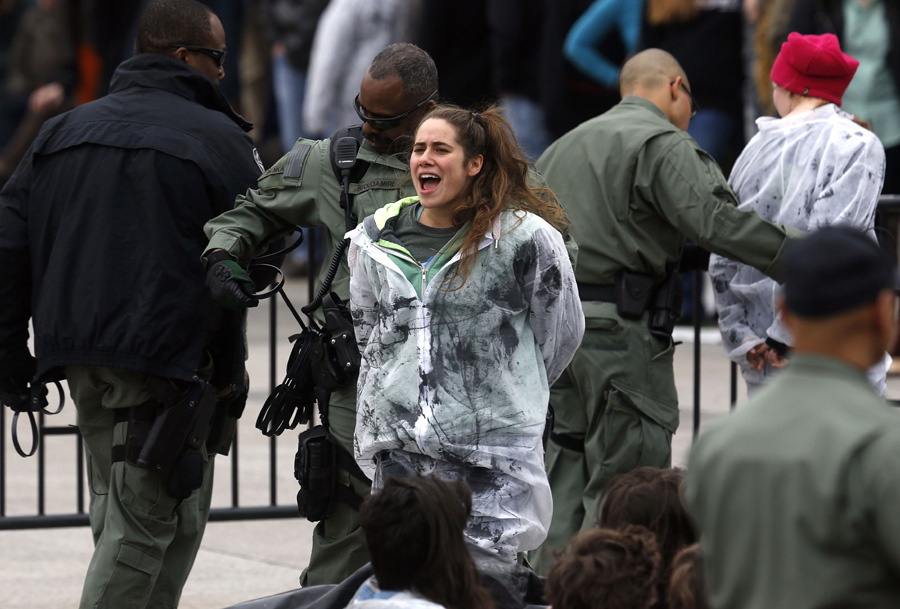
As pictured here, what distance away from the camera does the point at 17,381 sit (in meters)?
4.81

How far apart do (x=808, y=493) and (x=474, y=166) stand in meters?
1.98

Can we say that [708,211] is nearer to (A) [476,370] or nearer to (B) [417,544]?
(A) [476,370]

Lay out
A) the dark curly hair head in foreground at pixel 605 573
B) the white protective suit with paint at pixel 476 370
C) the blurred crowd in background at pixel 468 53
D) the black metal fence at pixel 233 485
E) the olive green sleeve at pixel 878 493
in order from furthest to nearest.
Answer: the blurred crowd in background at pixel 468 53
the black metal fence at pixel 233 485
the white protective suit with paint at pixel 476 370
the dark curly hair head in foreground at pixel 605 573
the olive green sleeve at pixel 878 493

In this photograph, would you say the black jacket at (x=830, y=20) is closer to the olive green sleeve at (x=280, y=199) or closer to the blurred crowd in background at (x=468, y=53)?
the blurred crowd in background at (x=468, y=53)

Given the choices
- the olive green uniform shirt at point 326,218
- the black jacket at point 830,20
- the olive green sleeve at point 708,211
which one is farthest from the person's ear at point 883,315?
the black jacket at point 830,20

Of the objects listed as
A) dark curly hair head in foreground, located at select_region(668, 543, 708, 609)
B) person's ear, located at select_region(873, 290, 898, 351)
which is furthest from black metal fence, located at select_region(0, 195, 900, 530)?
person's ear, located at select_region(873, 290, 898, 351)

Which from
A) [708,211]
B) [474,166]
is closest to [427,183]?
[474,166]

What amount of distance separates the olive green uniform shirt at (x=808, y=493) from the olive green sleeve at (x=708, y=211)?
2.66 meters

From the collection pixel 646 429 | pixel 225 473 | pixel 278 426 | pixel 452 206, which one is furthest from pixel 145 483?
pixel 225 473

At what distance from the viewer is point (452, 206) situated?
4012 mm

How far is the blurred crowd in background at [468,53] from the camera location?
9758mm

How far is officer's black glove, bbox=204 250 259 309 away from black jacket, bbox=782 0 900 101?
556cm

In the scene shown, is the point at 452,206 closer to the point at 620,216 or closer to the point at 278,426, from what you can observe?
the point at 278,426

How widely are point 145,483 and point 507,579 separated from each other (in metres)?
1.38
